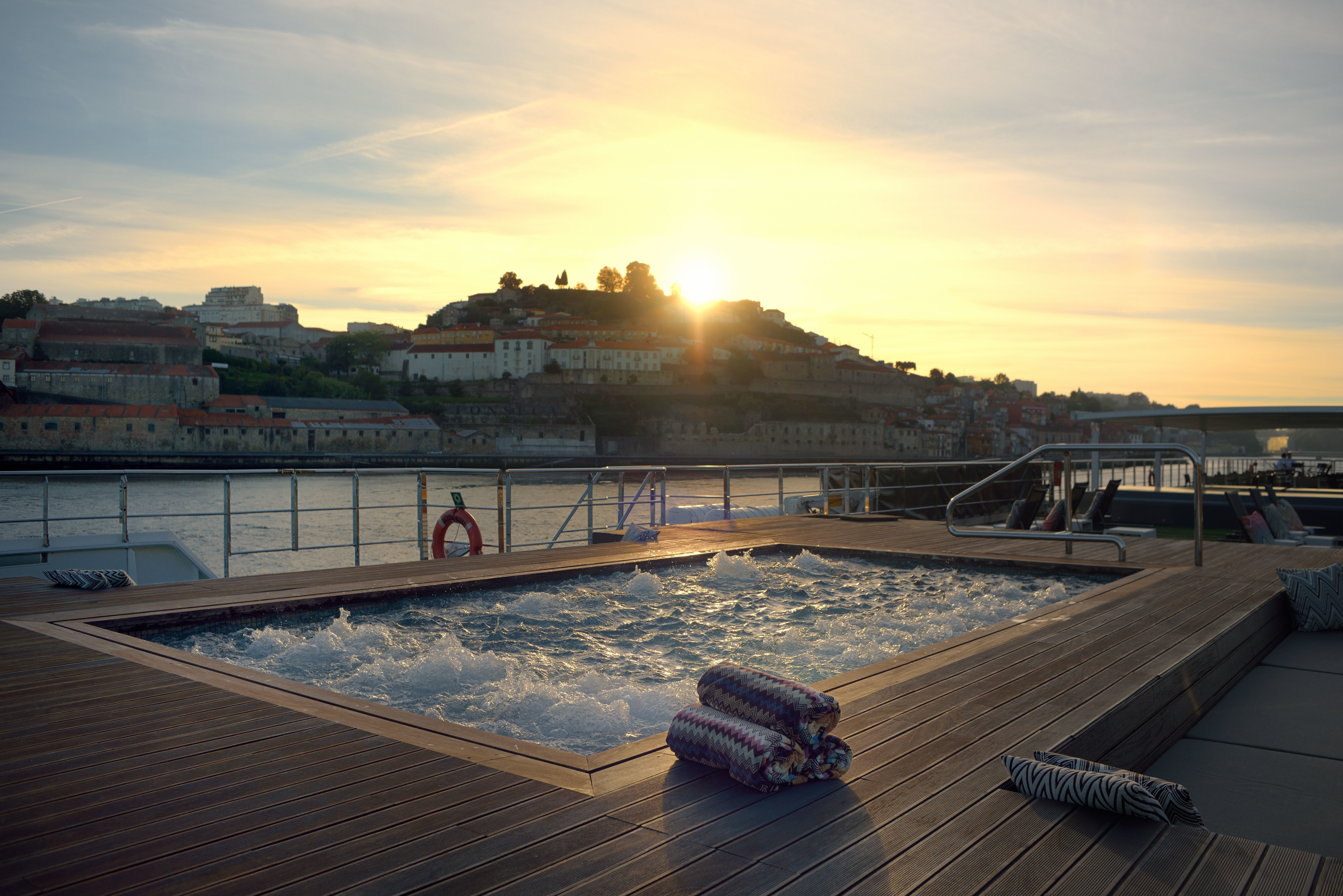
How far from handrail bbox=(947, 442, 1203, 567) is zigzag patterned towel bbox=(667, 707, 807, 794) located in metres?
3.40

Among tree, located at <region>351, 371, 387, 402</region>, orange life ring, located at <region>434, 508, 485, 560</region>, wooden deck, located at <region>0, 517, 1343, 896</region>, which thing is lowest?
orange life ring, located at <region>434, 508, 485, 560</region>

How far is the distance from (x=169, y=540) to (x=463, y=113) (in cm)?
856

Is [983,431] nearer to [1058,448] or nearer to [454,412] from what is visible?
[454,412]

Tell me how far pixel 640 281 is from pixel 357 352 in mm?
39491

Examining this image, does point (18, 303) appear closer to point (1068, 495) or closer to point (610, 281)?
point (610, 281)

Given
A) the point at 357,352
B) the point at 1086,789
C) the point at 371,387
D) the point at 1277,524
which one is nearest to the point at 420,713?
the point at 1086,789

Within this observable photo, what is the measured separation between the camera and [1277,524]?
7555 mm

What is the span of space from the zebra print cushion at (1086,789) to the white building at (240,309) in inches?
5579

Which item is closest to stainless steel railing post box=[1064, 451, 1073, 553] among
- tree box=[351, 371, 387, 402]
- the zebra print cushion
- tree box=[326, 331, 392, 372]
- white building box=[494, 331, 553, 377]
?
the zebra print cushion

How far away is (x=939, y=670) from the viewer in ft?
9.12

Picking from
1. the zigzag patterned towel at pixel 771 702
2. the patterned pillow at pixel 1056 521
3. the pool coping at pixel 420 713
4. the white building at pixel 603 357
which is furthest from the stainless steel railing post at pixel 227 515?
the white building at pixel 603 357

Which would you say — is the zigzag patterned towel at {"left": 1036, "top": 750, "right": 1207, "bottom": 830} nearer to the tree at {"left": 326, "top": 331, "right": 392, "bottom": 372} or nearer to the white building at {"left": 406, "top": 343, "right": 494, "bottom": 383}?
the white building at {"left": 406, "top": 343, "right": 494, "bottom": 383}

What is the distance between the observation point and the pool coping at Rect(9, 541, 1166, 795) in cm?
199

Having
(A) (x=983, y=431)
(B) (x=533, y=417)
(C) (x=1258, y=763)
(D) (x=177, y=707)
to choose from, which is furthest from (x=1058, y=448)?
(A) (x=983, y=431)
